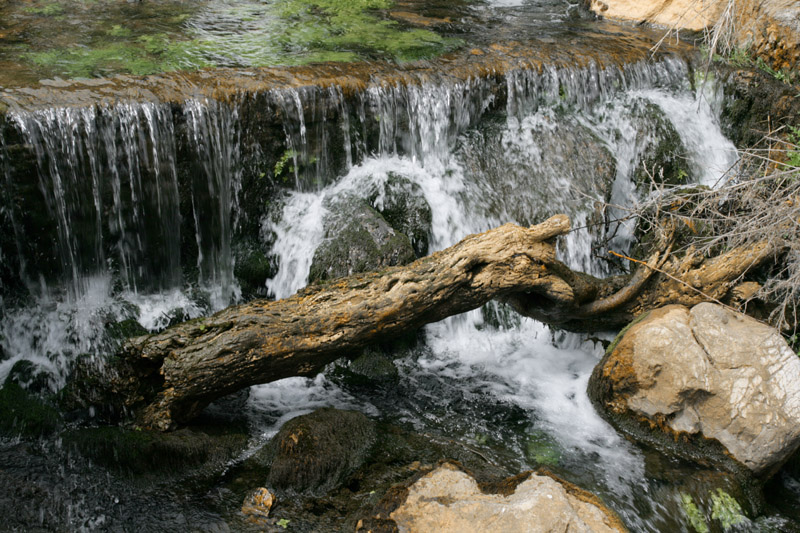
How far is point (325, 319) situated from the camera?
14.3 feet

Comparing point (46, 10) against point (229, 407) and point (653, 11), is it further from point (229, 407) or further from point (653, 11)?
point (653, 11)

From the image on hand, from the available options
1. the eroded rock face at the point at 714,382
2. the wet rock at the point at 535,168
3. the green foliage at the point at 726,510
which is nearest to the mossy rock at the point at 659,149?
the wet rock at the point at 535,168

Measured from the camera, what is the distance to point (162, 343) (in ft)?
13.5

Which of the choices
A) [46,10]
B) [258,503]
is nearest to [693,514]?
[258,503]

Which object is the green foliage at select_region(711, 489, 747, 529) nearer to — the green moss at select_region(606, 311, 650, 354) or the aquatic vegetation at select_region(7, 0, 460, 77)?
the green moss at select_region(606, 311, 650, 354)

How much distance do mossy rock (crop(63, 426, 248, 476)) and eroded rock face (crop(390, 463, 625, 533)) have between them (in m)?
1.52

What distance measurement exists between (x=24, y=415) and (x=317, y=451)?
1980 millimetres

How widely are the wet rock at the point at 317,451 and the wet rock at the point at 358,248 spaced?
1726 millimetres

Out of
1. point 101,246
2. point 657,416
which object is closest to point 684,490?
point 657,416

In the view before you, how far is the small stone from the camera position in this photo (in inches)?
146

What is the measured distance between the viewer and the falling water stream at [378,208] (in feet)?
16.1

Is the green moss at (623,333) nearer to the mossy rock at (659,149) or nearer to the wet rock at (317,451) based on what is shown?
the wet rock at (317,451)

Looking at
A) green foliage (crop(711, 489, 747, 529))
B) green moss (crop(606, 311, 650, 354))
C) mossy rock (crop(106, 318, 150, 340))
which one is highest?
green moss (crop(606, 311, 650, 354))

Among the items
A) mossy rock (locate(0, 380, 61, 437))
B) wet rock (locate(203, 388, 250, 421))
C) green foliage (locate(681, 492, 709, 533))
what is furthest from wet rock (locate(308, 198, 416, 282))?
green foliage (locate(681, 492, 709, 533))
